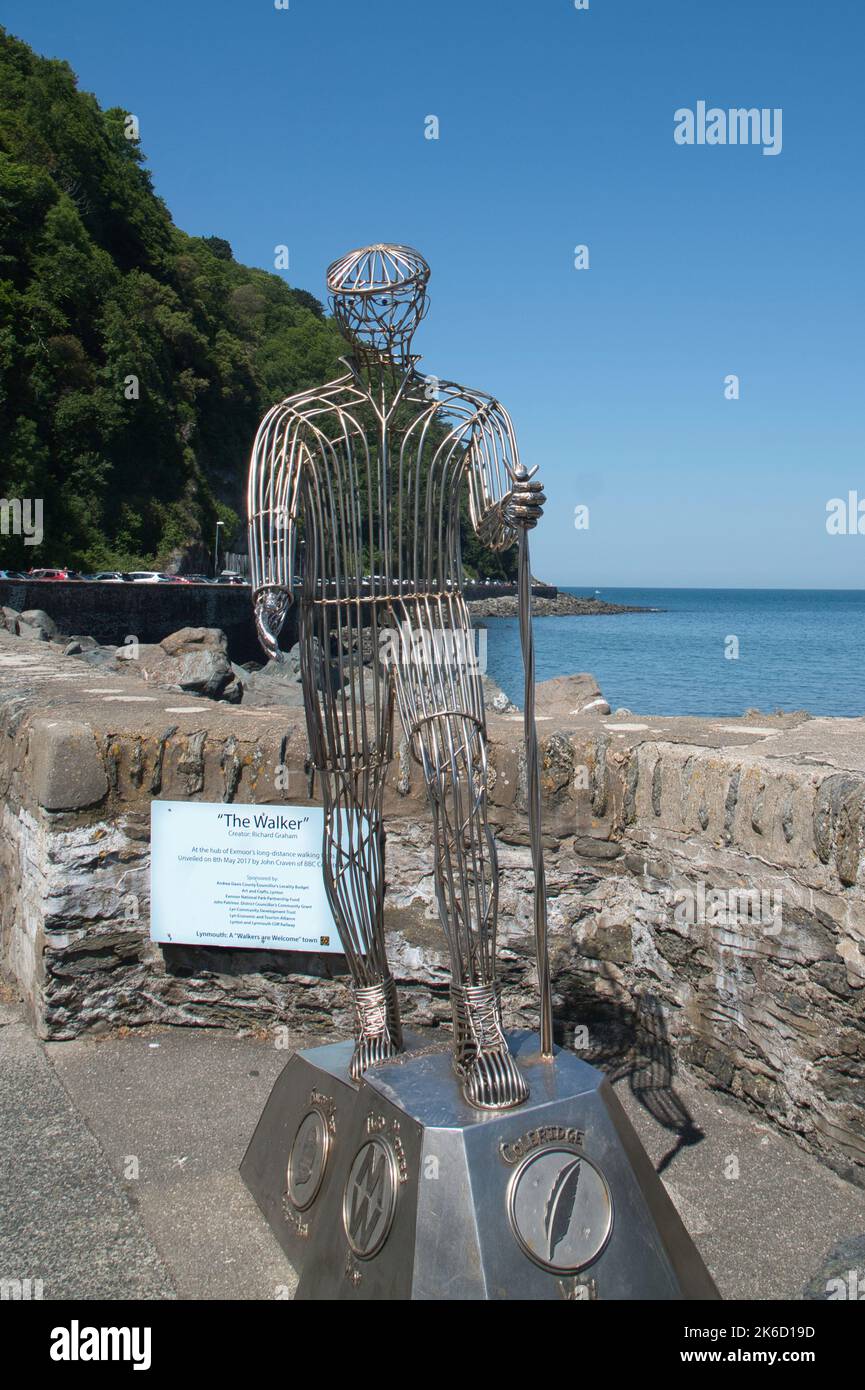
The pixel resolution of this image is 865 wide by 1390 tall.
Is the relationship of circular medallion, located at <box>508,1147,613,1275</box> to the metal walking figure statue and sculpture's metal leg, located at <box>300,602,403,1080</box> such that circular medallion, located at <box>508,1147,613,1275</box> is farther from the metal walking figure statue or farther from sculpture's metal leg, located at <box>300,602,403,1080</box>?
sculpture's metal leg, located at <box>300,602,403,1080</box>

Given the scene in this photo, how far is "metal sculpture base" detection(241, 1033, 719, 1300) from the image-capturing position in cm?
287

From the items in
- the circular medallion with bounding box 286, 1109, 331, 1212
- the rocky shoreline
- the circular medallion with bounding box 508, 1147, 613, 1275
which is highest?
the rocky shoreline

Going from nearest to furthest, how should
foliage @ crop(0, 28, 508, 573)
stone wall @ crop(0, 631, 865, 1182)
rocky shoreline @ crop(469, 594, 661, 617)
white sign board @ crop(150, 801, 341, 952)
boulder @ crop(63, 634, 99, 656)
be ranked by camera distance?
stone wall @ crop(0, 631, 865, 1182), white sign board @ crop(150, 801, 341, 952), boulder @ crop(63, 634, 99, 656), foliage @ crop(0, 28, 508, 573), rocky shoreline @ crop(469, 594, 661, 617)

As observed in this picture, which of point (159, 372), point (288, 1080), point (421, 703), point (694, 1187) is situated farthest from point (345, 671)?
point (159, 372)

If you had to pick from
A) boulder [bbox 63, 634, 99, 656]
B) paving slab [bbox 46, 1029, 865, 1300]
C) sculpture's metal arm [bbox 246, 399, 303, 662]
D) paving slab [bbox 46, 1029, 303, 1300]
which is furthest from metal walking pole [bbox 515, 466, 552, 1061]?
boulder [bbox 63, 634, 99, 656]

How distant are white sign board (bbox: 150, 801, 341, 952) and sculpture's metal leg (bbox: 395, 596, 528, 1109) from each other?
1597 millimetres

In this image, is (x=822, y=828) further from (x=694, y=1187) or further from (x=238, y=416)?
(x=238, y=416)

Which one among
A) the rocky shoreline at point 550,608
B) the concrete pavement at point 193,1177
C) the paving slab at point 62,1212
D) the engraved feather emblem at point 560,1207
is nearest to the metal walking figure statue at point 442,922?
the engraved feather emblem at point 560,1207

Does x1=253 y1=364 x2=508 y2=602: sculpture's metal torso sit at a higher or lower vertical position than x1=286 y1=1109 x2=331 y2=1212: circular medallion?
higher

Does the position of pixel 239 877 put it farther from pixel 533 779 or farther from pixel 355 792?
pixel 533 779

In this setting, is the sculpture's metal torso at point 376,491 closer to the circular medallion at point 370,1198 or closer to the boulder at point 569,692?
the circular medallion at point 370,1198

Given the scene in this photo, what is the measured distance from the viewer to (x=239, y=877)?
4.96 metres

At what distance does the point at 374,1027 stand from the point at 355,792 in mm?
788

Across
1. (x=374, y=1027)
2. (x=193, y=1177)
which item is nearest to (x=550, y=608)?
(x=193, y=1177)
